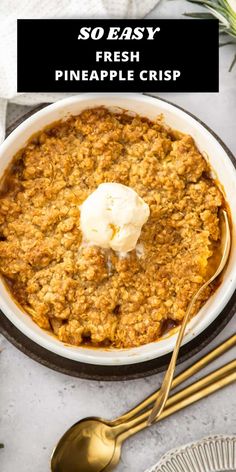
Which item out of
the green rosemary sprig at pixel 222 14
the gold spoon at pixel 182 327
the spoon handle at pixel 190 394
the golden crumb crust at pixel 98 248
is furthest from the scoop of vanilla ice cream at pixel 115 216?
the green rosemary sprig at pixel 222 14

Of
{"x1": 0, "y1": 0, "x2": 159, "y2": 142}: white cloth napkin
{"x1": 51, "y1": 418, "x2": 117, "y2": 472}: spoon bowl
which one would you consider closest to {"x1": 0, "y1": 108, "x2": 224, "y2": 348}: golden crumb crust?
{"x1": 0, "y1": 0, "x2": 159, "y2": 142}: white cloth napkin

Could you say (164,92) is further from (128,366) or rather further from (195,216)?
(128,366)

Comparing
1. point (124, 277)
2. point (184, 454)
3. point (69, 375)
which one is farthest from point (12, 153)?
point (184, 454)

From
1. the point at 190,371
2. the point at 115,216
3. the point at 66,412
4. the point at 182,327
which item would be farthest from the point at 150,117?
the point at 66,412

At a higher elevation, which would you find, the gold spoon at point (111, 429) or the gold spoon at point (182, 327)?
the gold spoon at point (182, 327)

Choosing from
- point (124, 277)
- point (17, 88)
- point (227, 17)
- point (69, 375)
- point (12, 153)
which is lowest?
point (69, 375)

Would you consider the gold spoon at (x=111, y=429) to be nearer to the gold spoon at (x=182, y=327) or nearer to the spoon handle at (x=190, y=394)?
the spoon handle at (x=190, y=394)
